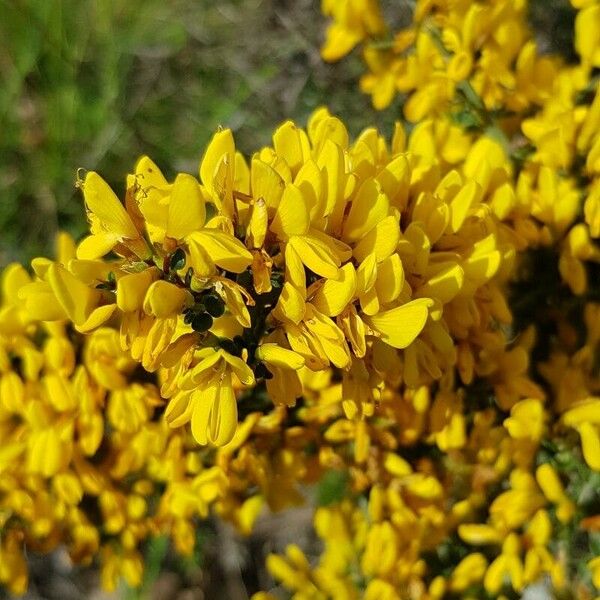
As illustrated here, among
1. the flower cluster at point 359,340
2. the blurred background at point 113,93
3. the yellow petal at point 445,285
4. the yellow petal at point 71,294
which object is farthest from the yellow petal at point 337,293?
the blurred background at point 113,93

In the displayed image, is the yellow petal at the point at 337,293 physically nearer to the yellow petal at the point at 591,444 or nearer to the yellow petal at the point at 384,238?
the yellow petal at the point at 384,238

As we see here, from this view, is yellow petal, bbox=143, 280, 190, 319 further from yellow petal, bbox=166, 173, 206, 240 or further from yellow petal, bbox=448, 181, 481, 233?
yellow petal, bbox=448, 181, 481, 233

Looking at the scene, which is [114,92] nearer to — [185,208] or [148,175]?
[148,175]

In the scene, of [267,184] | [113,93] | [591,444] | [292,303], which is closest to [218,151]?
→ [267,184]

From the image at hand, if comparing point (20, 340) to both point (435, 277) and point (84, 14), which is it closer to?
point (435, 277)

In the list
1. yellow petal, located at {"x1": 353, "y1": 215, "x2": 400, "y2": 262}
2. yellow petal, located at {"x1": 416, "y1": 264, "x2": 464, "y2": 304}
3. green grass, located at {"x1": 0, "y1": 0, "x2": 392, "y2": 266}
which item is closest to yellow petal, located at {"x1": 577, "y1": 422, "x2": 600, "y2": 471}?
yellow petal, located at {"x1": 416, "y1": 264, "x2": 464, "y2": 304}

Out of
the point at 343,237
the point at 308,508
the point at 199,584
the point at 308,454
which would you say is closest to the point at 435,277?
the point at 343,237
